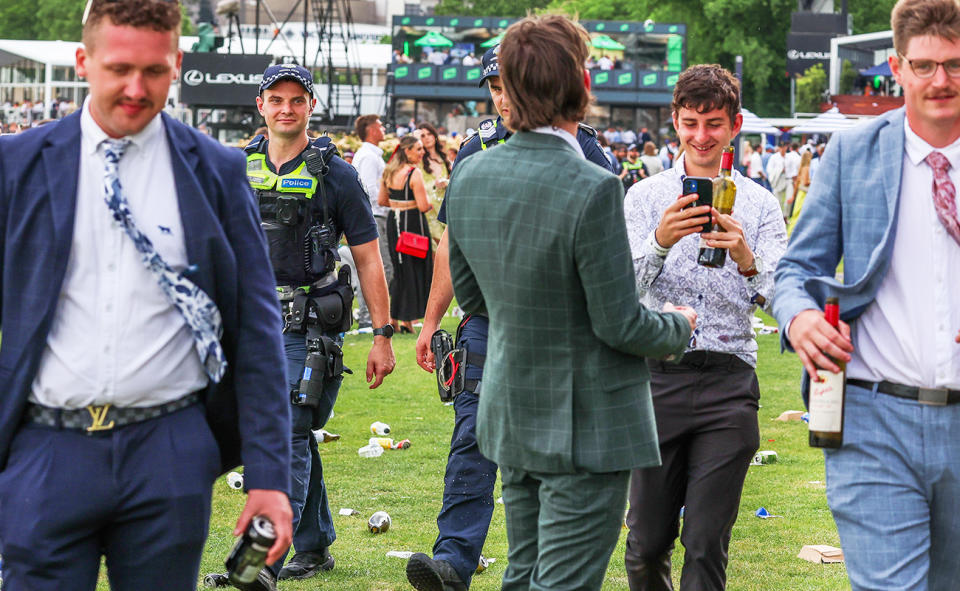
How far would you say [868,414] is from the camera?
3.63 meters

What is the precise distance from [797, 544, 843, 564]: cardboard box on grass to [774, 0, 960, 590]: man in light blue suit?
10.2 feet

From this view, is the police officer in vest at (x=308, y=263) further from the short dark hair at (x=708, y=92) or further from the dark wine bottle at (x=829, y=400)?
the dark wine bottle at (x=829, y=400)

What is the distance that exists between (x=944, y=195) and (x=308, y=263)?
3213mm

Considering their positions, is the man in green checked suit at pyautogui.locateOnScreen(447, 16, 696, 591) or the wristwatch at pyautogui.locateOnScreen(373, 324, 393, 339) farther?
the wristwatch at pyautogui.locateOnScreen(373, 324, 393, 339)

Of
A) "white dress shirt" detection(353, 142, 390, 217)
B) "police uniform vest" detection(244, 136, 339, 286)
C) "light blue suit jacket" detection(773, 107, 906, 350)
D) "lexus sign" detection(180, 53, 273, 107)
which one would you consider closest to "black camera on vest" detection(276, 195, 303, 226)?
"police uniform vest" detection(244, 136, 339, 286)

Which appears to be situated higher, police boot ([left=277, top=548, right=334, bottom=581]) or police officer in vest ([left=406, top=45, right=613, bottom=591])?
police officer in vest ([left=406, top=45, right=613, bottom=591])

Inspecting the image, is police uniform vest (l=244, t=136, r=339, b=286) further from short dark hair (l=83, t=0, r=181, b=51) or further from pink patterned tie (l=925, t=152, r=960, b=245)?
pink patterned tie (l=925, t=152, r=960, b=245)

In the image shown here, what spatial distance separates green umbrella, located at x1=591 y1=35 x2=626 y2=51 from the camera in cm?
5488

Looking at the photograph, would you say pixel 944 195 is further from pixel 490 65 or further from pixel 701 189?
pixel 490 65

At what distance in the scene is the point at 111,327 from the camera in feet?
10.1

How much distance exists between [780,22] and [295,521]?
64795 mm

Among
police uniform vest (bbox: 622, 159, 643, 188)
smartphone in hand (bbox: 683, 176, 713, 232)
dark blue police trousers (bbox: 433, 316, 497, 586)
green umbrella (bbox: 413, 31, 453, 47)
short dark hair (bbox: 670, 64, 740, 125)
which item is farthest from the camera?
green umbrella (bbox: 413, 31, 453, 47)

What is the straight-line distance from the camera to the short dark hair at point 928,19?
3531mm

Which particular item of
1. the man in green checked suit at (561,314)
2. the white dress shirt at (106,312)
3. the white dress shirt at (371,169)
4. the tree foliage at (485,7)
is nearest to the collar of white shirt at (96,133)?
the white dress shirt at (106,312)
